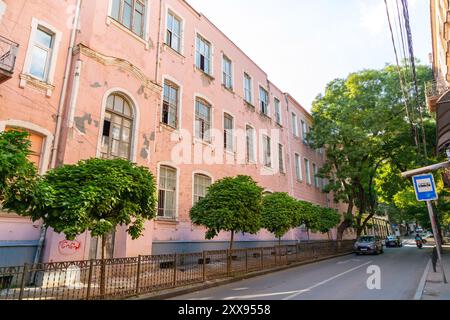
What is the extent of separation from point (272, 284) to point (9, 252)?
8218mm

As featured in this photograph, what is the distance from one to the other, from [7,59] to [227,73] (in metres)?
14.4

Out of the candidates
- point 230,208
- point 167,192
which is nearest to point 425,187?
point 230,208

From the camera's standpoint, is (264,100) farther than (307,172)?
No

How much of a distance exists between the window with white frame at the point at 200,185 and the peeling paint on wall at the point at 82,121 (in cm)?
671

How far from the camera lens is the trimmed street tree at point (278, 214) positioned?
1578 cm

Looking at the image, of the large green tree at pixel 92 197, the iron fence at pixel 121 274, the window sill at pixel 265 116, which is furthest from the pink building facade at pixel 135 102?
the large green tree at pixel 92 197

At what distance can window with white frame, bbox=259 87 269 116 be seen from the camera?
2462 cm

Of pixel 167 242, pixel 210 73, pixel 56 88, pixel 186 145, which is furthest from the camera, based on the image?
pixel 210 73

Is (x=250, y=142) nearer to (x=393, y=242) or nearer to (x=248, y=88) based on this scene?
(x=248, y=88)

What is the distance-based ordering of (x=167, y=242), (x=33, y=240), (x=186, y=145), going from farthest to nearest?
(x=186, y=145) < (x=167, y=242) < (x=33, y=240)

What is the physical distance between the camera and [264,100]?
993 inches

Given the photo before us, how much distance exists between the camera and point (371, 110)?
26969 millimetres
